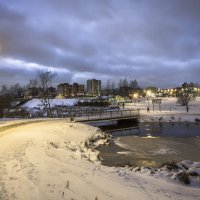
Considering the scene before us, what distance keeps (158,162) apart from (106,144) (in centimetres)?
825

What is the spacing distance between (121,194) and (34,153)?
6689mm

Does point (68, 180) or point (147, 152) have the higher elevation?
point (68, 180)

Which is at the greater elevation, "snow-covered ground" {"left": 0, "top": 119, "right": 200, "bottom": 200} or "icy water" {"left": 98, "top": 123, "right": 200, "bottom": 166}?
"snow-covered ground" {"left": 0, "top": 119, "right": 200, "bottom": 200}

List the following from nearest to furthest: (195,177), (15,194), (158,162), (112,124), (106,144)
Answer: (15,194)
(195,177)
(158,162)
(106,144)
(112,124)

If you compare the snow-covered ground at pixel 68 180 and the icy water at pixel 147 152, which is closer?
the snow-covered ground at pixel 68 180

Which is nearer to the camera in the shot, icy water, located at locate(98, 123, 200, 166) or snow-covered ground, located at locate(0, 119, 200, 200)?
snow-covered ground, located at locate(0, 119, 200, 200)

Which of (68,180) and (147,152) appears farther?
(147,152)

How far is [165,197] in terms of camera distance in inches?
464

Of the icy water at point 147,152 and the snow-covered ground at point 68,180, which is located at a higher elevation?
the snow-covered ground at point 68,180

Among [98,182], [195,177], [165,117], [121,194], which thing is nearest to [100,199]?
[121,194]

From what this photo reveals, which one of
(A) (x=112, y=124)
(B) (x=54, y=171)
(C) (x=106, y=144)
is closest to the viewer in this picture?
(B) (x=54, y=171)

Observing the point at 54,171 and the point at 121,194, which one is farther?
the point at 54,171

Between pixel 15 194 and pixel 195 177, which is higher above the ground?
pixel 15 194

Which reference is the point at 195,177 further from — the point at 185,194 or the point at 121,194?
the point at 121,194
